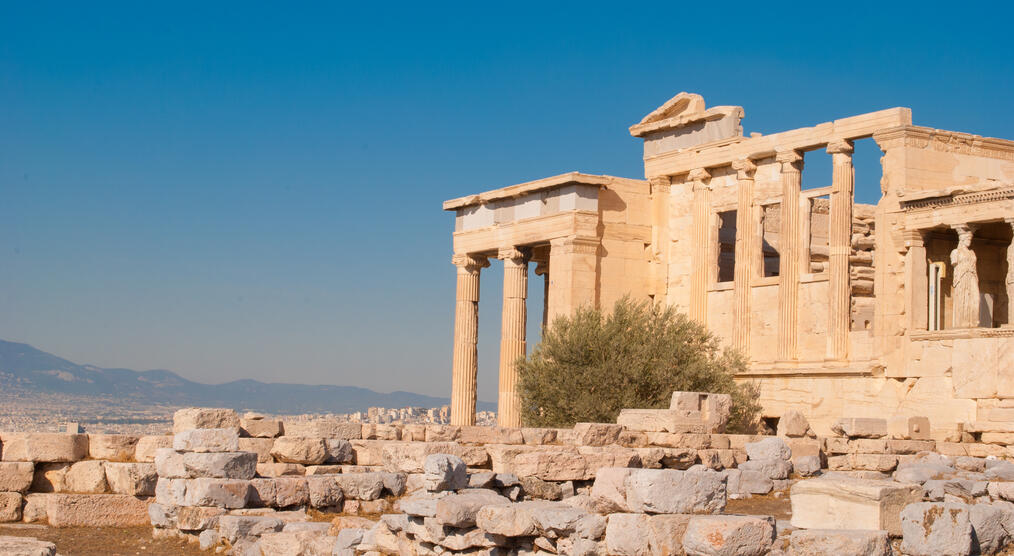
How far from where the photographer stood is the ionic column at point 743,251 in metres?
26.6

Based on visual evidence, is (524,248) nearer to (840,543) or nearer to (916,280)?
(916,280)

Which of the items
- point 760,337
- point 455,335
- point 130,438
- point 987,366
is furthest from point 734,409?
point 130,438

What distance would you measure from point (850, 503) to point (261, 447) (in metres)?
7.34

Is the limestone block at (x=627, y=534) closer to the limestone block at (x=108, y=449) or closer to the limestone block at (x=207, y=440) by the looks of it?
the limestone block at (x=207, y=440)

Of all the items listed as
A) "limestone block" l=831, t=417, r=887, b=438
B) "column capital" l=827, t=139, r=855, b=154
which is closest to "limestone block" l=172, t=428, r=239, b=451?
"limestone block" l=831, t=417, r=887, b=438

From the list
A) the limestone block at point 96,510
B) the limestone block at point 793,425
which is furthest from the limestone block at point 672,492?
the limestone block at point 793,425

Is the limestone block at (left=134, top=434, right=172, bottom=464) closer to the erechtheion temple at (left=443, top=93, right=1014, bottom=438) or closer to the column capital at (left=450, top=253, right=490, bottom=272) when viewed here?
the erechtheion temple at (left=443, top=93, right=1014, bottom=438)

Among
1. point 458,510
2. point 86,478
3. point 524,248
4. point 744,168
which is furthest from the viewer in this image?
point 524,248

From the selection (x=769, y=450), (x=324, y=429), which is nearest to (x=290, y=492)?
(x=324, y=429)

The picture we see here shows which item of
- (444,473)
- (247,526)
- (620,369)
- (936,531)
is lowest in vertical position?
(247,526)

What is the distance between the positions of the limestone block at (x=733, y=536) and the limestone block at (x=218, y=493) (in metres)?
5.55

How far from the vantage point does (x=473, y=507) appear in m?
9.92

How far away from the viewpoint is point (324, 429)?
1647 centimetres

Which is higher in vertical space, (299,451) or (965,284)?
(965,284)
